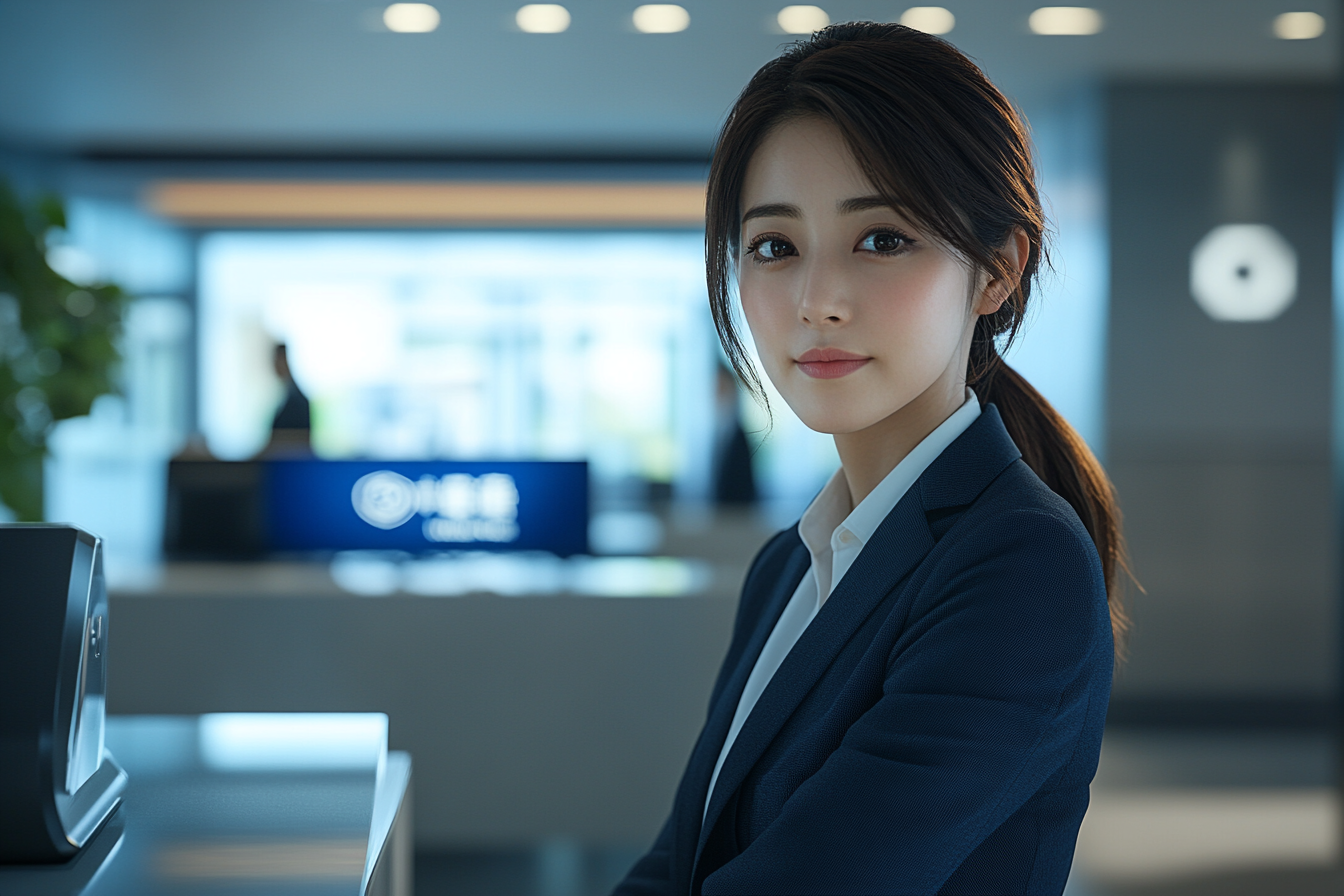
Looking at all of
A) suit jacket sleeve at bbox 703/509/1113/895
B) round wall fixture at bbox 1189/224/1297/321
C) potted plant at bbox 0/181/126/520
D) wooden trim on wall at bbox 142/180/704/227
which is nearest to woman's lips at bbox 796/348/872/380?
suit jacket sleeve at bbox 703/509/1113/895

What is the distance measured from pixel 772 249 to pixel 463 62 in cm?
562

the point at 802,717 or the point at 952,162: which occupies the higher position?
the point at 952,162

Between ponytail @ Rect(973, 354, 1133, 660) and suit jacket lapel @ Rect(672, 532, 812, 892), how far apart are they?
0.27 meters

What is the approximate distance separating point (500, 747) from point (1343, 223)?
482 cm

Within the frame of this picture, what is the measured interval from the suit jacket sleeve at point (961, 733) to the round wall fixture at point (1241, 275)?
19.3ft

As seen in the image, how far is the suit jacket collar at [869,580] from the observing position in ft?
3.19

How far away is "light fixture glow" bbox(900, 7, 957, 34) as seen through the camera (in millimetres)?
5211

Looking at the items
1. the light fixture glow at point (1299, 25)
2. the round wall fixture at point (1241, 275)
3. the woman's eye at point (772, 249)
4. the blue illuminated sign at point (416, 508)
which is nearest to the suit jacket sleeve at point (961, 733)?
the woman's eye at point (772, 249)

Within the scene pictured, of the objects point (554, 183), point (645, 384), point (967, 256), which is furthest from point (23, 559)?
point (645, 384)

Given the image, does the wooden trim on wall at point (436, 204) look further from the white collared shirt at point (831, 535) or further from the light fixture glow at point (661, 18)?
the white collared shirt at point (831, 535)

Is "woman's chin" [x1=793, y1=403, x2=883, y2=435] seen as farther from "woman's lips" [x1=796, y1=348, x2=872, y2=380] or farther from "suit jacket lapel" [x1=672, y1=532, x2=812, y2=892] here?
"suit jacket lapel" [x1=672, y1=532, x2=812, y2=892]

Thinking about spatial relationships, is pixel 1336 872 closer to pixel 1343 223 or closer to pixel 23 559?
pixel 1343 223

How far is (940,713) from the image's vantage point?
804mm

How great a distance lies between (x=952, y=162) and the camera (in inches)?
36.7
